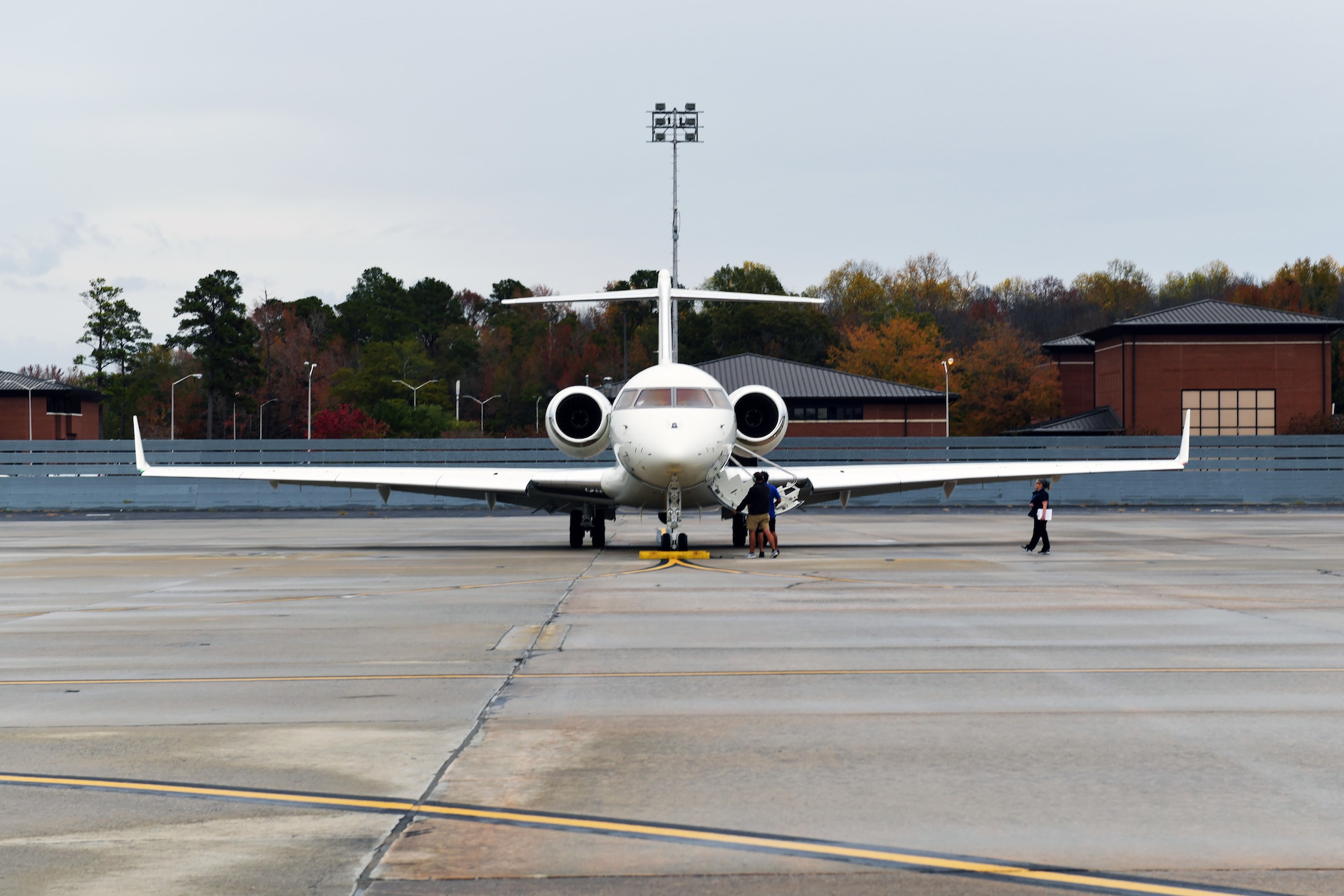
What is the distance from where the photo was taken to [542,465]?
54.9 metres

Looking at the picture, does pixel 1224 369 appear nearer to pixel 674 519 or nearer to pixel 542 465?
pixel 542 465

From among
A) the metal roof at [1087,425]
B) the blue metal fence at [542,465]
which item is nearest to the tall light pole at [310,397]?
the blue metal fence at [542,465]

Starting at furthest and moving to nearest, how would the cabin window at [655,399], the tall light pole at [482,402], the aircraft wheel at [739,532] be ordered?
the tall light pole at [482,402] < the aircraft wheel at [739,532] < the cabin window at [655,399]

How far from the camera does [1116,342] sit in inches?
3465

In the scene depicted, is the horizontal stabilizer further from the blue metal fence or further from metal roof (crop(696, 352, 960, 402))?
metal roof (crop(696, 352, 960, 402))

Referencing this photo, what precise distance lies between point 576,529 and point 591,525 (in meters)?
0.37

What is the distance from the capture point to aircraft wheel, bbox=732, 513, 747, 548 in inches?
1123

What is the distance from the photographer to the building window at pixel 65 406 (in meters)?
123

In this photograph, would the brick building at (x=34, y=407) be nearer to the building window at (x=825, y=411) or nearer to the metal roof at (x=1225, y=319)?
the building window at (x=825, y=411)

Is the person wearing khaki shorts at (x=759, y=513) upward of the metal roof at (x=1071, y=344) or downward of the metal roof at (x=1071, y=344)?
downward

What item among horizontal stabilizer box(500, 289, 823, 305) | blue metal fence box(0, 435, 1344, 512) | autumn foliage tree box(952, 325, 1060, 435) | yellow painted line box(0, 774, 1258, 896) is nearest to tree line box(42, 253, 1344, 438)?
autumn foliage tree box(952, 325, 1060, 435)

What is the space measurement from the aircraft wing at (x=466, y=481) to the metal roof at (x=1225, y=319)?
2515 inches

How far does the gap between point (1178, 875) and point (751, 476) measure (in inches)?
851

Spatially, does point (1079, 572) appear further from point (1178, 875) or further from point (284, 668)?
point (1178, 875)
